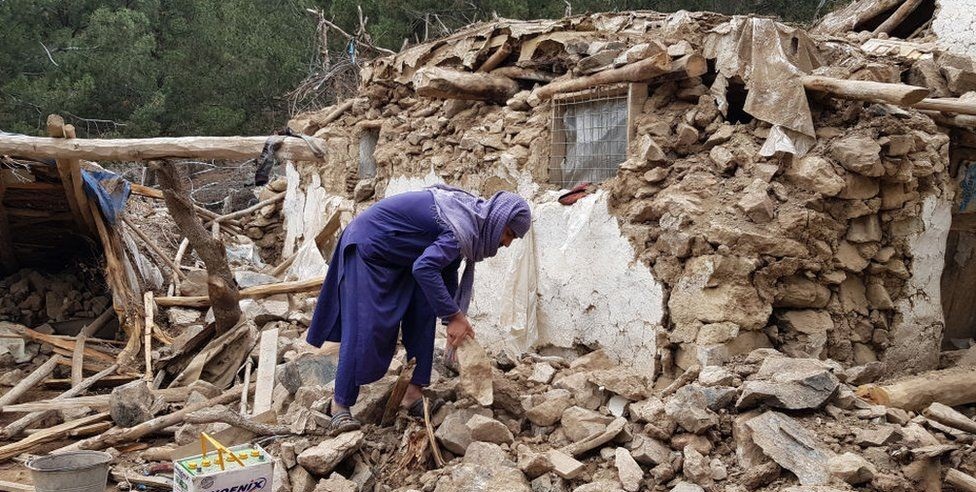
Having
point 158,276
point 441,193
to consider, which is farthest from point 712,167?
point 158,276

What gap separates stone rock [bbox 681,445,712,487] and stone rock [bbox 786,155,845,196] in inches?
69.9

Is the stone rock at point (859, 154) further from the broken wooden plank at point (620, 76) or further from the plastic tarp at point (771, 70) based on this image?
the broken wooden plank at point (620, 76)

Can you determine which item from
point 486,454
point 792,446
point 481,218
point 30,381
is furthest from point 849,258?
point 30,381

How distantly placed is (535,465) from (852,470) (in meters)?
1.33

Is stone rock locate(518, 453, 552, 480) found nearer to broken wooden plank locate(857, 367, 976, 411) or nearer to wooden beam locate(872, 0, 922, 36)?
broken wooden plank locate(857, 367, 976, 411)

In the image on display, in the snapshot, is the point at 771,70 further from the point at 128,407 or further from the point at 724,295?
the point at 128,407

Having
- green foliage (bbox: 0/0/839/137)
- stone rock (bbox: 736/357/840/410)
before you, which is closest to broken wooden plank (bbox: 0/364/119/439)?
stone rock (bbox: 736/357/840/410)

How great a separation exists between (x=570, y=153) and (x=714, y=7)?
25.3 ft

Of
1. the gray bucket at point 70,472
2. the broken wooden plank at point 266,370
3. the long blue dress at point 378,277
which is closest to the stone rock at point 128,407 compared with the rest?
the broken wooden plank at point 266,370

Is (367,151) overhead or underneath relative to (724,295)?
overhead

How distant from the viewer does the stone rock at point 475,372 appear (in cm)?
394

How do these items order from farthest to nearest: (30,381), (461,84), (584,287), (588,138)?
(461,84), (30,381), (588,138), (584,287)

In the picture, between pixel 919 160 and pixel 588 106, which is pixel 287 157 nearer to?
pixel 588 106

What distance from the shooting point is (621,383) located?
4191 millimetres
